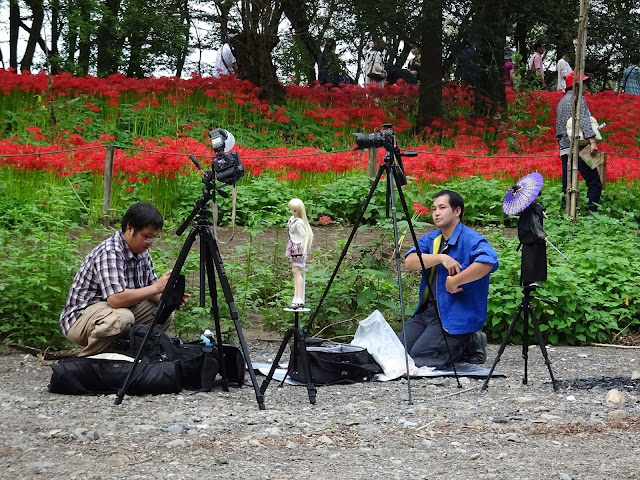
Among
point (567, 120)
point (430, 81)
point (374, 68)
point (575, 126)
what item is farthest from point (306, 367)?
point (374, 68)

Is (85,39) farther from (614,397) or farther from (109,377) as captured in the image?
(614,397)

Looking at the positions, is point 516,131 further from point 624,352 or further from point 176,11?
point 624,352

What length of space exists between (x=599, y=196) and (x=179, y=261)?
299 inches

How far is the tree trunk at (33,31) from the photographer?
61.5 feet

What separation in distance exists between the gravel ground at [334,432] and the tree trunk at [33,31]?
1378cm

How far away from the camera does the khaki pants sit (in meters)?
5.93

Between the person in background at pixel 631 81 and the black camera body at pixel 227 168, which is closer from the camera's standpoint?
the black camera body at pixel 227 168

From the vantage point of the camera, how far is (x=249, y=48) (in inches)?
667

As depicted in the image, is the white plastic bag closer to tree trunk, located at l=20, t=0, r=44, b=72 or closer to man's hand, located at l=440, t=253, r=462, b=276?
man's hand, located at l=440, t=253, r=462, b=276

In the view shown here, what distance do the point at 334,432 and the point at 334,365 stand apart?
127 centimetres

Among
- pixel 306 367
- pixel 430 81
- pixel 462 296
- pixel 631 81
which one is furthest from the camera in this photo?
pixel 631 81

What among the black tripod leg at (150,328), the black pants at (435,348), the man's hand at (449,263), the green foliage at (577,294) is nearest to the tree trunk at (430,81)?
the green foliage at (577,294)

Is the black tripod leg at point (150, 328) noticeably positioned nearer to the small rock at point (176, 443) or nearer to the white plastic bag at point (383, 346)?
the small rock at point (176, 443)

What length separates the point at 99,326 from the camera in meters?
5.93
